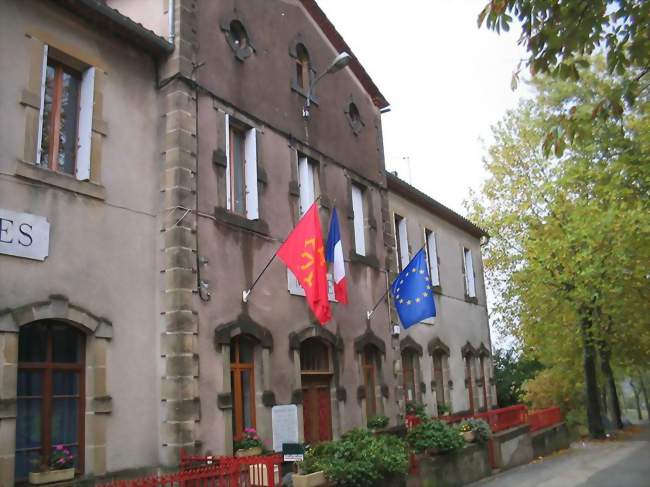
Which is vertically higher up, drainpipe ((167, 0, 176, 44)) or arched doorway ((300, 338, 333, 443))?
drainpipe ((167, 0, 176, 44))

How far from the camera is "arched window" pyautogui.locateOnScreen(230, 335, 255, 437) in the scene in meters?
10.6

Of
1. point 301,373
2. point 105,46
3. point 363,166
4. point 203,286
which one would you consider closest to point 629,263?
point 363,166

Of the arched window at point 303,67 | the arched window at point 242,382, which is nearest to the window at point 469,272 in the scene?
the arched window at point 303,67

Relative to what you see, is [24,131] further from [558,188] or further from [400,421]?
[558,188]

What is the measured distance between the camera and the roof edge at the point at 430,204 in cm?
1833

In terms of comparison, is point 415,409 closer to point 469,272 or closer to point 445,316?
point 445,316

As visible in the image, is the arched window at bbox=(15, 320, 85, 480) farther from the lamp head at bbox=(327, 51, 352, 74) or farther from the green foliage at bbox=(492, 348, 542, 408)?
the green foliage at bbox=(492, 348, 542, 408)

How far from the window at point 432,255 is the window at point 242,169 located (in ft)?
32.0

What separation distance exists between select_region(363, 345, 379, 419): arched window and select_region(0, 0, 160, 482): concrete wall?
6.10 m

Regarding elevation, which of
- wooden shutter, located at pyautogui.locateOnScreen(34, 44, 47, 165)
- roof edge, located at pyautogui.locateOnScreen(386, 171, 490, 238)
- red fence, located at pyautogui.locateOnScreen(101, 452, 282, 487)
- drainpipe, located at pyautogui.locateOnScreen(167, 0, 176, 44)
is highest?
drainpipe, located at pyautogui.locateOnScreen(167, 0, 176, 44)

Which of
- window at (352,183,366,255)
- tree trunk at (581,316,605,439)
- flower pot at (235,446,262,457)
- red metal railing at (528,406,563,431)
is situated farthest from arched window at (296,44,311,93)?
tree trunk at (581,316,605,439)

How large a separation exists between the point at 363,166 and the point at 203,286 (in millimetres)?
7004

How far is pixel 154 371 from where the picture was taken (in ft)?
31.1

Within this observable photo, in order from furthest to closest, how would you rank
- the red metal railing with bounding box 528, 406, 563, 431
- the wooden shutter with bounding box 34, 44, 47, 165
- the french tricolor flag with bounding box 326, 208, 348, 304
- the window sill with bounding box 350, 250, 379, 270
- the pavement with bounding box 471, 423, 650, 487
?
the red metal railing with bounding box 528, 406, 563, 431
the window sill with bounding box 350, 250, 379, 270
the pavement with bounding box 471, 423, 650, 487
the french tricolor flag with bounding box 326, 208, 348, 304
the wooden shutter with bounding box 34, 44, 47, 165
